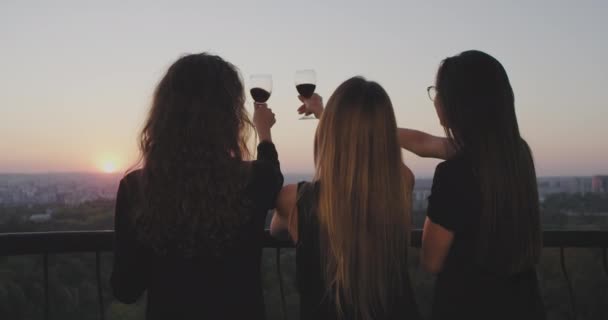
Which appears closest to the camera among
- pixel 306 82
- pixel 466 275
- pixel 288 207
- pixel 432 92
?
pixel 288 207

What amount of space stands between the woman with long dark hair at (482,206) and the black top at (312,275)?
0.62 ft

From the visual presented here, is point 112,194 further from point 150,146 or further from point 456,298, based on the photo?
point 456,298

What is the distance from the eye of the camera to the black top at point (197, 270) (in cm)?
181

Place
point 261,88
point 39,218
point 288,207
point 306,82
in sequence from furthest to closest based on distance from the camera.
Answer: point 39,218
point 306,82
point 261,88
point 288,207

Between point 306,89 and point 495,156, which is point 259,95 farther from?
point 495,156

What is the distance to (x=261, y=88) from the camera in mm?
2514

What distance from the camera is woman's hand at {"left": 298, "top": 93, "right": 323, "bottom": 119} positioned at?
2.51 metres

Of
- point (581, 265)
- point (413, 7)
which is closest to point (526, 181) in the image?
point (413, 7)

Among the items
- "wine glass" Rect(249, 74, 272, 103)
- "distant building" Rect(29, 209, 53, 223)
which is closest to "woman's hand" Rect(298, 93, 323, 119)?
"wine glass" Rect(249, 74, 272, 103)

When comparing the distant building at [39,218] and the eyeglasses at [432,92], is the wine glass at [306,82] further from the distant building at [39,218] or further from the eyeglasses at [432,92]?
the distant building at [39,218]

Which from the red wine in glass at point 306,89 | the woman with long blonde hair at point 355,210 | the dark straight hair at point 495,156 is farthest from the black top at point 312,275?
the red wine in glass at point 306,89

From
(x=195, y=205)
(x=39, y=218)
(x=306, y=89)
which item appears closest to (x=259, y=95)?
(x=306, y=89)

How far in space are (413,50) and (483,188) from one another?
10280 mm

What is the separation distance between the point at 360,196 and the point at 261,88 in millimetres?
929
